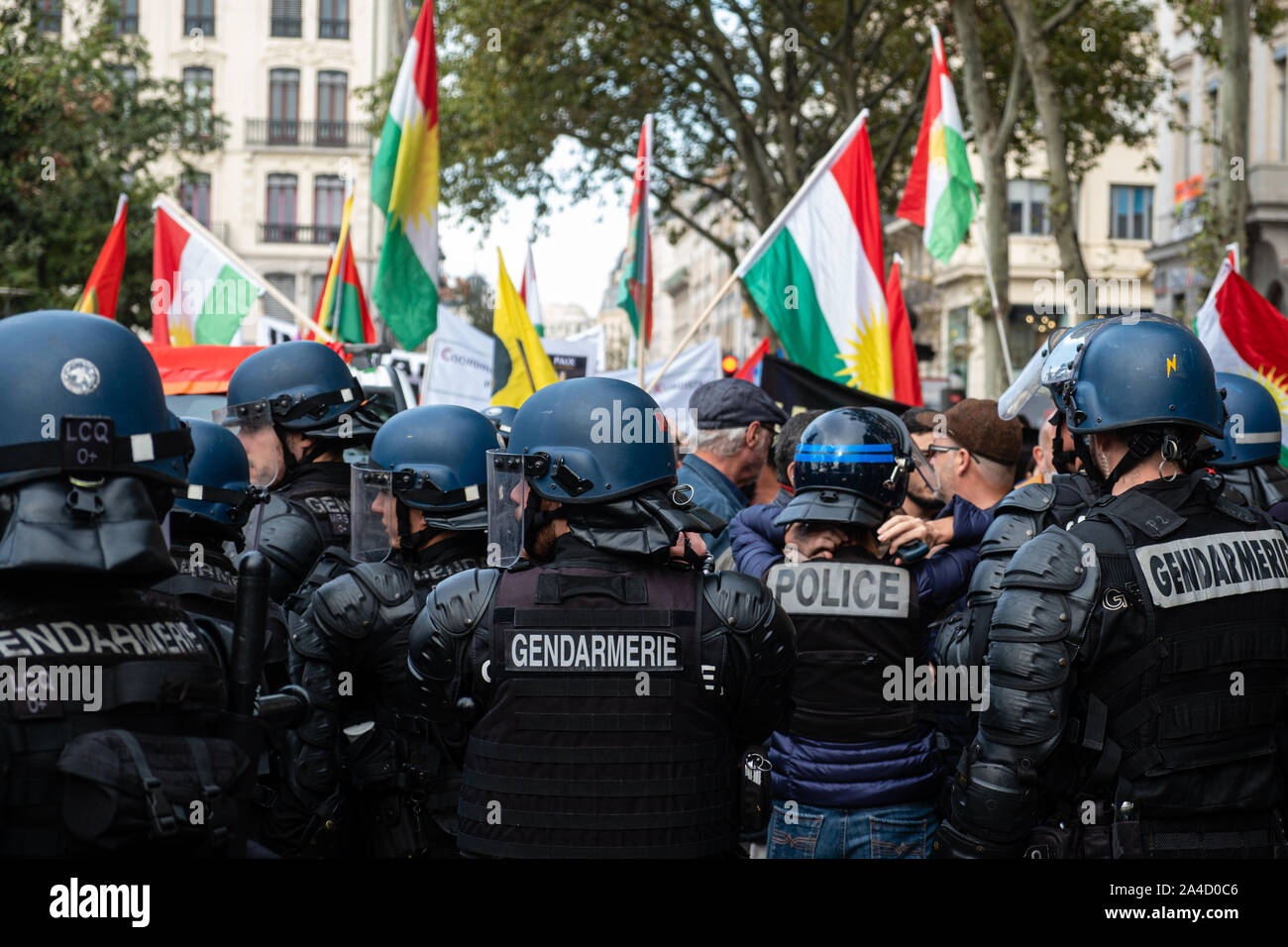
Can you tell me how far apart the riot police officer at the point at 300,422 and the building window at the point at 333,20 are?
155 feet

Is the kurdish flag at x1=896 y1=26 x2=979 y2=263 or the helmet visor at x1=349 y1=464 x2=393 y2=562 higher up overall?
the kurdish flag at x1=896 y1=26 x2=979 y2=263

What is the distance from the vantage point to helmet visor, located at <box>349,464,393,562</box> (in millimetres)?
4469

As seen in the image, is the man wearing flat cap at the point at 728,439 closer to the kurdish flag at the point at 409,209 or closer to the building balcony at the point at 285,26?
the kurdish flag at the point at 409,209

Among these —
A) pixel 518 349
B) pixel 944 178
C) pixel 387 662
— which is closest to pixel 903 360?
A: pixel 944 178

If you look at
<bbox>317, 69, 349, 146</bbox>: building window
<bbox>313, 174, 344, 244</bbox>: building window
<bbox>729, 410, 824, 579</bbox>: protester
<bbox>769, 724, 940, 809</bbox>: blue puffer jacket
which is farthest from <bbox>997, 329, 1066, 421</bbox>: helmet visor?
<bbox>317, 69, 349, 146</bbox>: building window

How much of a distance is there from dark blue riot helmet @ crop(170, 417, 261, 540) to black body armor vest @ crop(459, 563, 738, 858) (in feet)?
4.32

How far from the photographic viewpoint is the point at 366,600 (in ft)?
13.3

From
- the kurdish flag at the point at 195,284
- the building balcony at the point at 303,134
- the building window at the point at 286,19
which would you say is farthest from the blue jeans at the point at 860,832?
the building window at the point at 286,19

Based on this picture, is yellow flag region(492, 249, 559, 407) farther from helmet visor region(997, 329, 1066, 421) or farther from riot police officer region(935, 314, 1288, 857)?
riot police officer region(935, 314, 1288, 857)

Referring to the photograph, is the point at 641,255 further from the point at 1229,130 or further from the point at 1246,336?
the point at 1229,130

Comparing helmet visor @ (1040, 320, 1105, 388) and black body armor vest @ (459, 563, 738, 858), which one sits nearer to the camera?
black body armor vest @ (459, 563, 738, 858)

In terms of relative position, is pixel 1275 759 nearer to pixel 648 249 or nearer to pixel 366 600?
pixel 366 600

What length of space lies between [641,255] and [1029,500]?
22.1 feet
